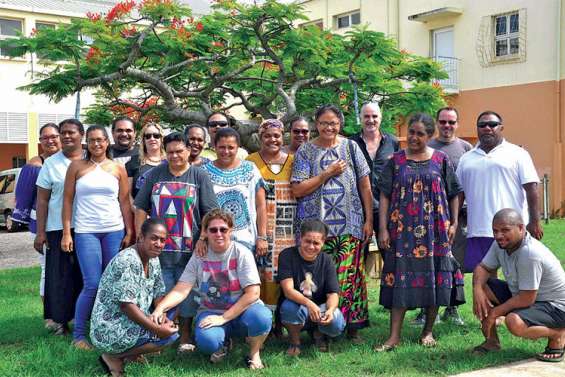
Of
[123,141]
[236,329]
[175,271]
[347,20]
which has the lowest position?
[236,329]

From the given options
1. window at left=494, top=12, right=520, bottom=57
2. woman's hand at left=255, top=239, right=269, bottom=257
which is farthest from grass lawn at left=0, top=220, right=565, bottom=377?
window at left=494, top=12, right=520, bottom=57

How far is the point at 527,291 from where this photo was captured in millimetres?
4992

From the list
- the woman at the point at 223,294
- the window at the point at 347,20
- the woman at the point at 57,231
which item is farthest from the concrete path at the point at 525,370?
the window at the point at 347,20

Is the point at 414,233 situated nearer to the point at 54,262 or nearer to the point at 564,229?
the point at 54,262

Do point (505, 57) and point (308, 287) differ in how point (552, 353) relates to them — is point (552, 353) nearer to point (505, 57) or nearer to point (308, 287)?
point (308, 287)

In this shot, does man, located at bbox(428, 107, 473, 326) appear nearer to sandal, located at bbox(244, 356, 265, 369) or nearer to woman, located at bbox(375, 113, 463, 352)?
woman, located at bbox(375, 113, 463, 352)

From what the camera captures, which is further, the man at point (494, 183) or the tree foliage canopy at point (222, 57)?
the tree foliage canopy at point (222, 57)

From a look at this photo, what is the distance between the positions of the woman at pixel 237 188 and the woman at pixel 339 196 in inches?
13.3

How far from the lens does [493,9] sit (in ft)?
64.7

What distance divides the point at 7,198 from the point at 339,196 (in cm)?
1594

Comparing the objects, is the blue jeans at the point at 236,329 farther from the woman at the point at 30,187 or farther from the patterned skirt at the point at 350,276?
the woman at the point at 30,187

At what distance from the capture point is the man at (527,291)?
4.94 meters

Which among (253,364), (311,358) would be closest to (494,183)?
(311,358)

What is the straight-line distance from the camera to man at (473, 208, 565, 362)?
4941mm
